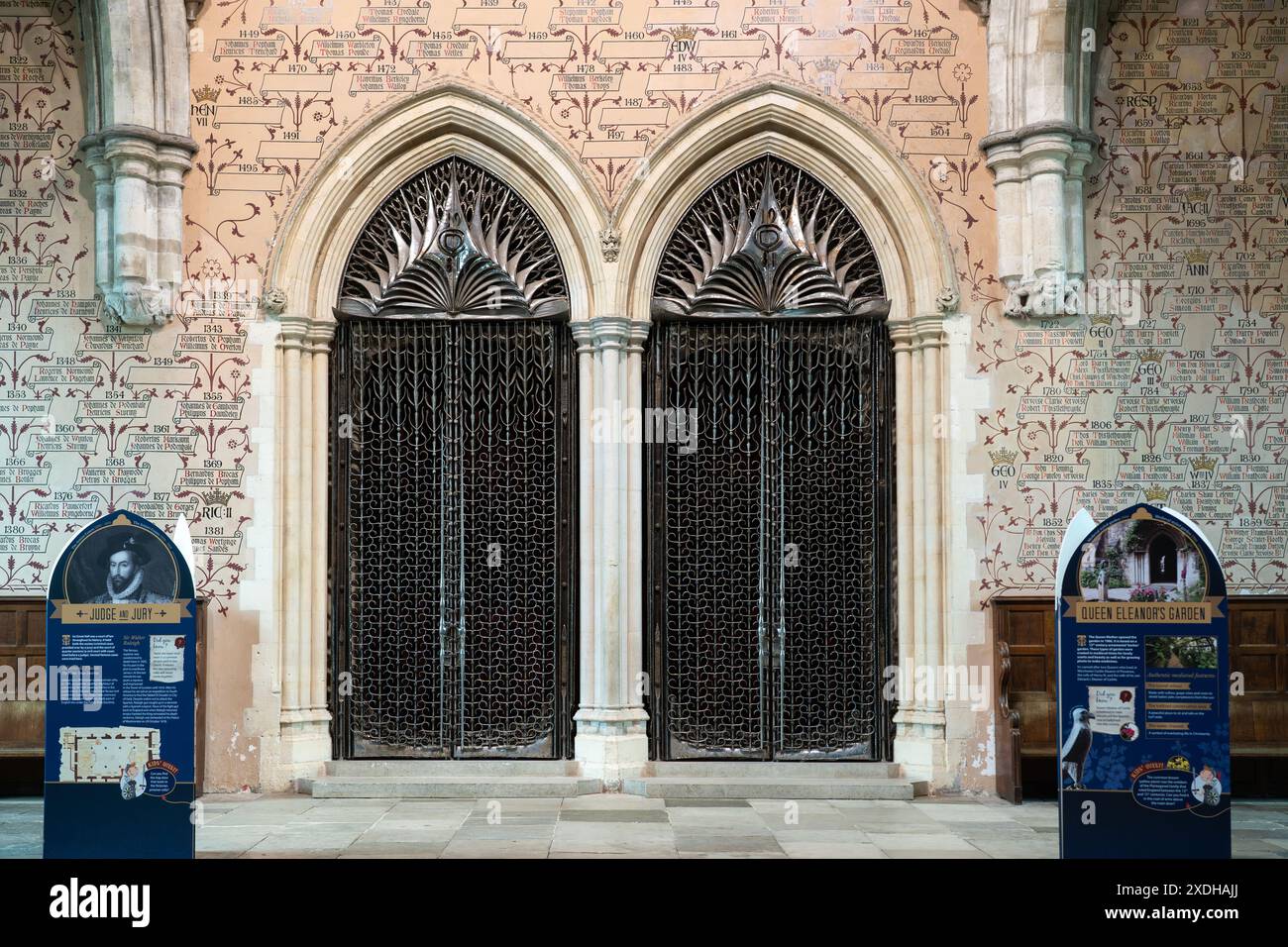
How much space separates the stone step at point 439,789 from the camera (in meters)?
7.91

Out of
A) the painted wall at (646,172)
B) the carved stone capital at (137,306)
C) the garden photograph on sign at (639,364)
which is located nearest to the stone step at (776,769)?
the garden photograph on sign at (639,364)

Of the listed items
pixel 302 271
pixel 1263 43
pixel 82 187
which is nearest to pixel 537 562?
pixel 302 271

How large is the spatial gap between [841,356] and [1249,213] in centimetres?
242

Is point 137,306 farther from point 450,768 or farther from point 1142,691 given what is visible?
point 1142,691

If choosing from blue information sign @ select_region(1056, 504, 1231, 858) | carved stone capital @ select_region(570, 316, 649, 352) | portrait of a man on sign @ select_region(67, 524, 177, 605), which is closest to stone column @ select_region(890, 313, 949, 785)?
carved stone capital @ select_region(570, 316, 649, 352)

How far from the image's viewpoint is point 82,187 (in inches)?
324

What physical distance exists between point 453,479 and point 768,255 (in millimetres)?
2233

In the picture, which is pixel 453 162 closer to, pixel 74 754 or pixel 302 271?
pixel 302 271

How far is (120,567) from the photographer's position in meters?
5.65

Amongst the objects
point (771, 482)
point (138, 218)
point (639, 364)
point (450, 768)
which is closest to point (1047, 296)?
point (771, 482)

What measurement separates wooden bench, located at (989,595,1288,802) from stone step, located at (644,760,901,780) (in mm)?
691

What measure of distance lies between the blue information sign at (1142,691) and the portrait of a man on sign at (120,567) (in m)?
3.46

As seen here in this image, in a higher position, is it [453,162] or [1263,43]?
[1263,43]

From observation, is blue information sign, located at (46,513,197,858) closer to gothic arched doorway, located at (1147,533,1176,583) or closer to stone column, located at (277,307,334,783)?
stone column, located at (277,307,334,783)
